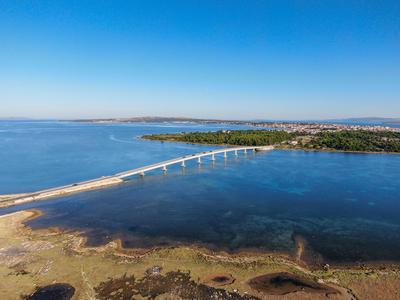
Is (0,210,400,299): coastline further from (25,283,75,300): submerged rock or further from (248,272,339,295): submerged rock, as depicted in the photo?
(25,283,75,300): submerged rock

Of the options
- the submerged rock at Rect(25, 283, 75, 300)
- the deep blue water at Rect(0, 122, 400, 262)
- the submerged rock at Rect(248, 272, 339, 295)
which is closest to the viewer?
the submerged rock at Rect(25, 283, 75, 300)

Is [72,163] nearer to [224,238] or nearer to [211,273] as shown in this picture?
[224,238]

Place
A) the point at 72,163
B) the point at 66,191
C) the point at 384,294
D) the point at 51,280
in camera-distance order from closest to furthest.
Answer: the point at 384,294, the point at 51,280, the point at 66,191, the point at 72,163

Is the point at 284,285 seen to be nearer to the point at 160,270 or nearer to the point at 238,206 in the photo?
Answer: the point at 160,270

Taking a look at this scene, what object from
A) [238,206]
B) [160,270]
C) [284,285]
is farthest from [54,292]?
[238,206]

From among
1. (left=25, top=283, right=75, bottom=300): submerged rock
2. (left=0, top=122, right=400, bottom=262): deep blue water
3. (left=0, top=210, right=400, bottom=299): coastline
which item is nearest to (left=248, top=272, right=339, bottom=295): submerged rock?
(left=0, top=210, right=400, bottom=299): coastline

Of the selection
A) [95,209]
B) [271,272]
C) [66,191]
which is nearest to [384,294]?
[271,272]
